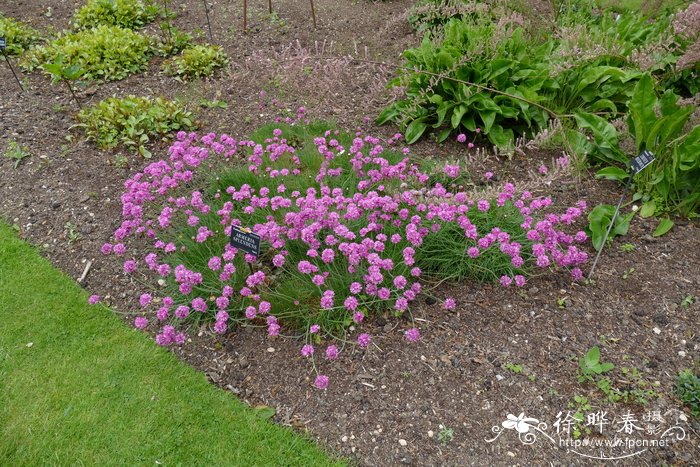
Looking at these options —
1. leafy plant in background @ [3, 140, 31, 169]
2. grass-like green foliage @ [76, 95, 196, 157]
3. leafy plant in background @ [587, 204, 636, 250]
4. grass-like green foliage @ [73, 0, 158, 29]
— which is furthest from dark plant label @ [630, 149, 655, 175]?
grass-like green foliage @ [73, 0, 158, 29]

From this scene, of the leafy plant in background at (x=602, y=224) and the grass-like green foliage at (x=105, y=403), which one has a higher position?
the leafy plant in background at (x=602, y=224)

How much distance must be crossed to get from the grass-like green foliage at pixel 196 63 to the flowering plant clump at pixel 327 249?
1948 mm

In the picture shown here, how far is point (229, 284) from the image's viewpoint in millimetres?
2955

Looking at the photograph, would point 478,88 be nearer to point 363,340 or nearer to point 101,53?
point 363,340

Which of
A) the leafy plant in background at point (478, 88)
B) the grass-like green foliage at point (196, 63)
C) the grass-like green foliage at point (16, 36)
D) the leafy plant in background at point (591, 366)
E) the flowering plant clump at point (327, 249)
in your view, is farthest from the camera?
the grass-like green foliage at point (16, 36)

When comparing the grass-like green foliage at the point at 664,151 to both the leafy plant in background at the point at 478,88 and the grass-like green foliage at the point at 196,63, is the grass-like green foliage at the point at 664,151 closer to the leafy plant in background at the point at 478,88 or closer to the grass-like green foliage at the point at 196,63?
the leafy plant in background at the point at 478,88

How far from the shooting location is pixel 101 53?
5449mm

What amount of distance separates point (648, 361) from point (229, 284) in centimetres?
223

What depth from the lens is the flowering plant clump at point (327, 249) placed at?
273cm

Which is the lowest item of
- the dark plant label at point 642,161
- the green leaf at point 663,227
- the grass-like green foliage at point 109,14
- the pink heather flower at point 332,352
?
the pink heather flower at point 332,352

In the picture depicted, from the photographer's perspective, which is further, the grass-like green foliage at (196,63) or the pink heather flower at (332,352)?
the grass-like green foliage at (196,63)

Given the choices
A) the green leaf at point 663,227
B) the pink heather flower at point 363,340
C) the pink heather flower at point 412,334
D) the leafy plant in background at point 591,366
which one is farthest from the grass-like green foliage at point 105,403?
the green leaf at point 663,227

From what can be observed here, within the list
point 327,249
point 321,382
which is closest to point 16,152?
point 327,249

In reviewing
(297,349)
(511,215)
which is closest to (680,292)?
(511,215)
